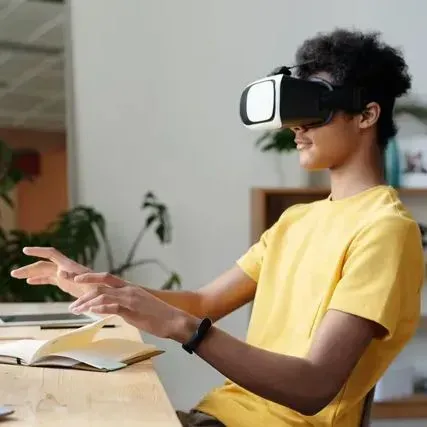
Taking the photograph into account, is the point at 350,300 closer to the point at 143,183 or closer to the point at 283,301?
the point at 283,301

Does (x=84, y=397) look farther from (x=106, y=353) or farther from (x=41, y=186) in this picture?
(x=41, y=186)

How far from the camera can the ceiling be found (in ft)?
9.45

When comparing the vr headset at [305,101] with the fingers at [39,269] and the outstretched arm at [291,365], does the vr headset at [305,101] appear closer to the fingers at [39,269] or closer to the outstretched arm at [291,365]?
the outstretched arm at [291,365]

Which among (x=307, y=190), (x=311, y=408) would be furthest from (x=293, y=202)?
(x=311, y=408)

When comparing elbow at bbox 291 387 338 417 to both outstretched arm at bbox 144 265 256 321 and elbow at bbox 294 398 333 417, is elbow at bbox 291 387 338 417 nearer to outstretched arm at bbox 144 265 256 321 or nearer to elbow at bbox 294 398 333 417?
elbow at bbox 294 398 333 417

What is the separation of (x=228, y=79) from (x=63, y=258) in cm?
174

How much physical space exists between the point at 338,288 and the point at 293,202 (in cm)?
174

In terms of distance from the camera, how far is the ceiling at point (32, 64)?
9.45 ft

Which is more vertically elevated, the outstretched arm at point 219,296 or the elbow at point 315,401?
the outstretched arm at point 219,296

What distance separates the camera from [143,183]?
294 cm

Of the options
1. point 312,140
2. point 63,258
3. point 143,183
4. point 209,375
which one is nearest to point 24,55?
point 143,183

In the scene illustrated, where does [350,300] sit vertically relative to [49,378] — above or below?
above

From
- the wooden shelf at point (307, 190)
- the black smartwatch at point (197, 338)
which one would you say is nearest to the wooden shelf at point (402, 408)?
the wooden shelf at point (307, 190)

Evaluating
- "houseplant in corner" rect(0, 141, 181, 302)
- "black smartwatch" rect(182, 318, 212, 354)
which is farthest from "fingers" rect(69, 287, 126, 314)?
"houseplant in corner" rect(0, 141, 181, 302)
